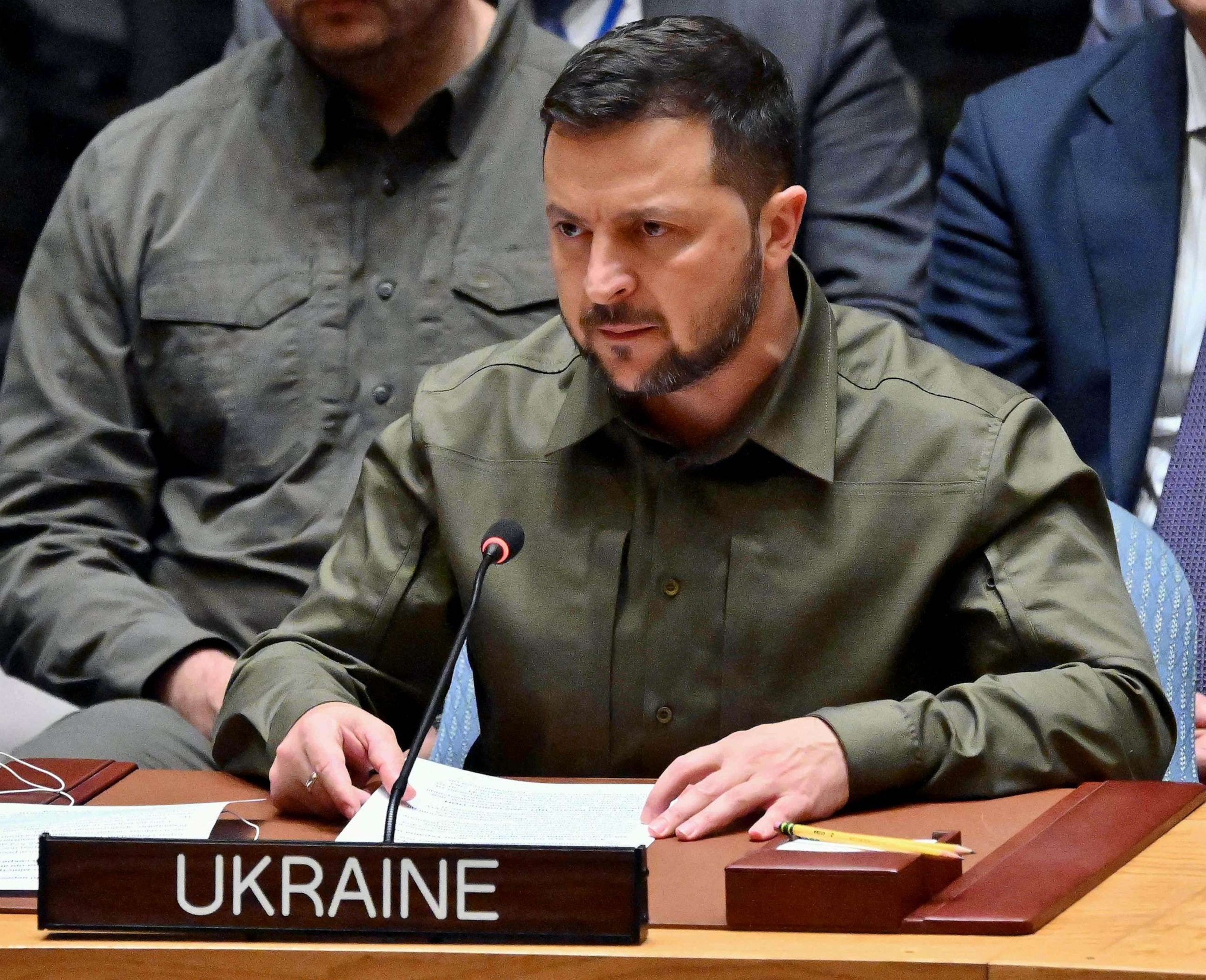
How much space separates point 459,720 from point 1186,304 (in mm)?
1194

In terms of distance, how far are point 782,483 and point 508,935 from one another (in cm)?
70

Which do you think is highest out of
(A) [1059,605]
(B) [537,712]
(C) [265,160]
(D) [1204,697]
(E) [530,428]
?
(C) [265,160]

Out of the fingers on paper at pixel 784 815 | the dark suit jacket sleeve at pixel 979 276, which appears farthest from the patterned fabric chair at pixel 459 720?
the dark suit jacket sleeve at pixel 979 276

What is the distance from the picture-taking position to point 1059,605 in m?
1.64

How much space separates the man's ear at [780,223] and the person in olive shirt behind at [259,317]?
2.23ft

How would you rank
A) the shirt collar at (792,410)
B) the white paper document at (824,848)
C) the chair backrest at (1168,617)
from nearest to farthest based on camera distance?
the white paper document at (824,848) → the shirt collar at (792,410) → the chair backrest at (1168,617)

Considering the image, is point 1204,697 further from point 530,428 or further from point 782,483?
point 530,428

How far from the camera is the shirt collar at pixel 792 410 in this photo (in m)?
1.74

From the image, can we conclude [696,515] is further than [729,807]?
Yes

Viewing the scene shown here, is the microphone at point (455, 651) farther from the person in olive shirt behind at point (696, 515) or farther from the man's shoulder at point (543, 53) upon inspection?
the man's shoulder at point (543, 53)

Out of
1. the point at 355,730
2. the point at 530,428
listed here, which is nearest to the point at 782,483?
the point at 530,428

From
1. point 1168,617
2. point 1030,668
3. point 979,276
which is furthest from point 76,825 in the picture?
point 979,276

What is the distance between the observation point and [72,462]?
249 cm

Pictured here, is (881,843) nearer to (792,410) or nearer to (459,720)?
(792,410)
